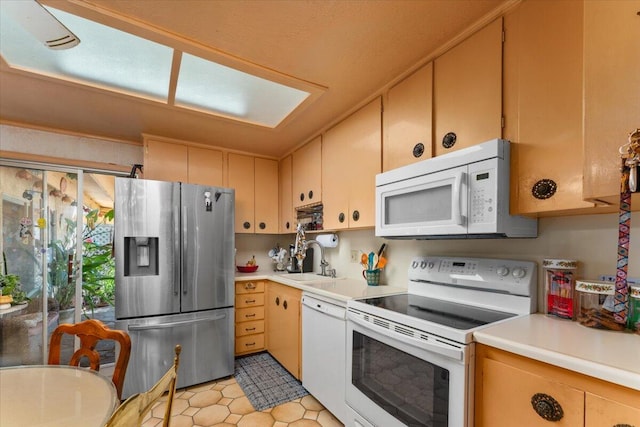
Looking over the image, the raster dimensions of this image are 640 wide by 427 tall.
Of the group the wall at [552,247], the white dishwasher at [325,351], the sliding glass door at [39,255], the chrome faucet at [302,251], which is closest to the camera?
the wall at [552,247]

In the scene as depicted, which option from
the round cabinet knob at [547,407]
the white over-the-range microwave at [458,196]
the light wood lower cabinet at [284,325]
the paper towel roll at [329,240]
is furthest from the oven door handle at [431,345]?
the paper towel roll at [329,240]

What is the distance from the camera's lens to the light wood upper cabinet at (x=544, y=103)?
1078mm

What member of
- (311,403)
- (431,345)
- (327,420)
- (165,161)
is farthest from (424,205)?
(165,161)

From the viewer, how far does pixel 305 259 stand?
125 inches

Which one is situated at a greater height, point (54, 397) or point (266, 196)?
point (266, 196)

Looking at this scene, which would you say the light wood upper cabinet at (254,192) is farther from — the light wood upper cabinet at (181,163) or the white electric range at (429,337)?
the white electric range at (429,337)

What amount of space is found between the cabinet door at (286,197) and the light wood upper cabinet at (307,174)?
11cm

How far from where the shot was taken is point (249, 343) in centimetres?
291

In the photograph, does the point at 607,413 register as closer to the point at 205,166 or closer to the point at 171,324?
the point at 171,324

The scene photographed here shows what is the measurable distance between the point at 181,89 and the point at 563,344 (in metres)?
2.48

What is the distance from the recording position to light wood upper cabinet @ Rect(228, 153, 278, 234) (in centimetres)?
326

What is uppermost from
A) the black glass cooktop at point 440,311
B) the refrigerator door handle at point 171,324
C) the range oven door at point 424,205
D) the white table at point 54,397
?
the range oven door at point 424,205

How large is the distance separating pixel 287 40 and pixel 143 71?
992 millimetres

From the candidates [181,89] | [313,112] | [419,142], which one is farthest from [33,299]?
[419,142]
